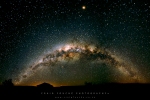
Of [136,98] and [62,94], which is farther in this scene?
[62,94]

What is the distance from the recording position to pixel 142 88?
1212 centimetres

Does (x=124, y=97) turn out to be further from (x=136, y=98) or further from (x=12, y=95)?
(x=12, y=95)

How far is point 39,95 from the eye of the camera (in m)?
12.4

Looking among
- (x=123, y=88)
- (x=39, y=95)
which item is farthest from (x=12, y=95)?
(x=123, y=88)

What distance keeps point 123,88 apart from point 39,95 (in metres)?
6.78

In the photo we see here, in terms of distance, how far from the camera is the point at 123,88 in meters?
12.1

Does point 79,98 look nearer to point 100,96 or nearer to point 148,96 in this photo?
point 100,96

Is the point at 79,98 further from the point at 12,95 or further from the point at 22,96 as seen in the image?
the point at 12,95

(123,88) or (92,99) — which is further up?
(123,88)

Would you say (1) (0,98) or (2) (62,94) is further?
(2) (62,94)

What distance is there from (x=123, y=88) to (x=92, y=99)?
8.70 feet

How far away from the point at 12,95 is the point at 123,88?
8.78 m

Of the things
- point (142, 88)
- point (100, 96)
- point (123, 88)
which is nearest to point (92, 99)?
point (100, 96)

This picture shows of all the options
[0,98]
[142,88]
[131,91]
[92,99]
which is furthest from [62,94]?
[142,88]
